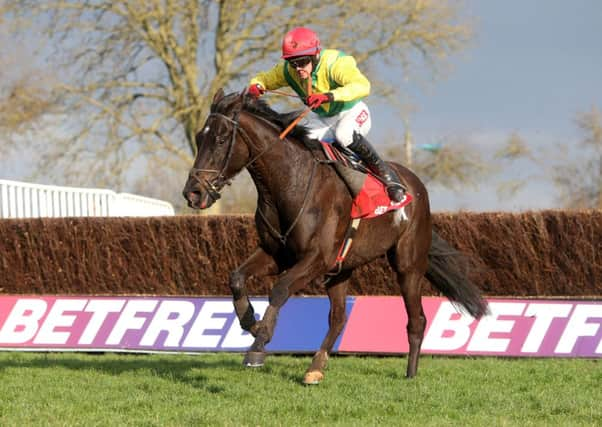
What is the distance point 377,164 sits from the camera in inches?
280

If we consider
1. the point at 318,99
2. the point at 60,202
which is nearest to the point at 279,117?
the point at 318,99

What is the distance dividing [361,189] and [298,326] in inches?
121

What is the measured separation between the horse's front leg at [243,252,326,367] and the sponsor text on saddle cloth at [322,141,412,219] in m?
0.66

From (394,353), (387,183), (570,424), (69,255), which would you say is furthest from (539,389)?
(69,255)

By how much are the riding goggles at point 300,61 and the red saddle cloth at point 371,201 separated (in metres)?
1.05

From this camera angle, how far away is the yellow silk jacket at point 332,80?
659 centimetres

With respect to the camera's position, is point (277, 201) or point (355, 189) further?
point (355, 189)

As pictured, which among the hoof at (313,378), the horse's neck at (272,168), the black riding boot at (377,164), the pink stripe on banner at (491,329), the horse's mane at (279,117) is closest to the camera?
the horse's neck at (272,168)

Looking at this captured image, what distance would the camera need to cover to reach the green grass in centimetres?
558

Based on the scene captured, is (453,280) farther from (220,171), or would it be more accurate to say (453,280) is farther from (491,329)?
(220,171)

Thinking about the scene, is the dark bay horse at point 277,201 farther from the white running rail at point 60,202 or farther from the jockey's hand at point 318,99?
the white running rail at point 60,202

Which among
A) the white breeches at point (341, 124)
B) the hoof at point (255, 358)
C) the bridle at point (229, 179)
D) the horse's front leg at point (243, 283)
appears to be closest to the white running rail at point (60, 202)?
the white breeches at point (341, 124)

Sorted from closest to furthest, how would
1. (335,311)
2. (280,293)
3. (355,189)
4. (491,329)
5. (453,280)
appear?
1. (280,293)
2. (355,189)
3. (335,311)
4. (453,280)
5. (491,329)

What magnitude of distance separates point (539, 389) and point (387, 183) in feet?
6.49
